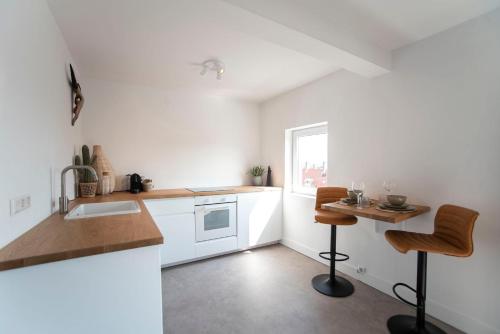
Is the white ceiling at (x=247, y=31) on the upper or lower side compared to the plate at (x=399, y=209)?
upper

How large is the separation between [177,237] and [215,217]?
1.75ft

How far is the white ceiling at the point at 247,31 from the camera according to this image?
4.86 ft

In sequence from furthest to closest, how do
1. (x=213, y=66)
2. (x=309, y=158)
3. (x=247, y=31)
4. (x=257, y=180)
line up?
(x=257, y=180) → (x=309, y=158) → (x=213, y=66) → (x=247, y=31)

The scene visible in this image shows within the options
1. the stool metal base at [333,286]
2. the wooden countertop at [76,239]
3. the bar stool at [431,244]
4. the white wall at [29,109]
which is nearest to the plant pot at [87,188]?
the white wall at [29,109]

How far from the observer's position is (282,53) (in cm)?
225

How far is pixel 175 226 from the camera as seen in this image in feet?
9.19

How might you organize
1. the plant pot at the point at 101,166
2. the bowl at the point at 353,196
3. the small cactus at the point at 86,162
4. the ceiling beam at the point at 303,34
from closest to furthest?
the ceiling beam at the point at 303,34 < the bowl at the point at 353,196 < the small cactus at the point at 86,162 < the plant pot at the point at 101,166

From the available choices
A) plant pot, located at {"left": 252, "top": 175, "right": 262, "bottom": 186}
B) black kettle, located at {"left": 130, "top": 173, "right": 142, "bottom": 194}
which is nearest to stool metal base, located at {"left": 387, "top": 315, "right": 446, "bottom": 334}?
plant pot, located at {"left": 252, "top": 175, "right": 262, "bottom": 186}

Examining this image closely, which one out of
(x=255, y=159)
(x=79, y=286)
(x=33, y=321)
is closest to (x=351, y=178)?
(x=255, y=159)

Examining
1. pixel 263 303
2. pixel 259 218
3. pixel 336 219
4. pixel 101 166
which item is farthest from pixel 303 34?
pixel 101 166

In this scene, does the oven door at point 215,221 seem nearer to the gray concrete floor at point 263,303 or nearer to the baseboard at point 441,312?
the gray concrete floor at point 263,303

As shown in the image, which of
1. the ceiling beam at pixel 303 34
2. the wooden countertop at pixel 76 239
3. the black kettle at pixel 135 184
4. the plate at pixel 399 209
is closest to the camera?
the wooden countertop at pixel 76 239

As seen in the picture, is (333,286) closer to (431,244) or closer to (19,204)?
(431,244)

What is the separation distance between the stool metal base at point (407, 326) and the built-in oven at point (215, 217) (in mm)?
1962
